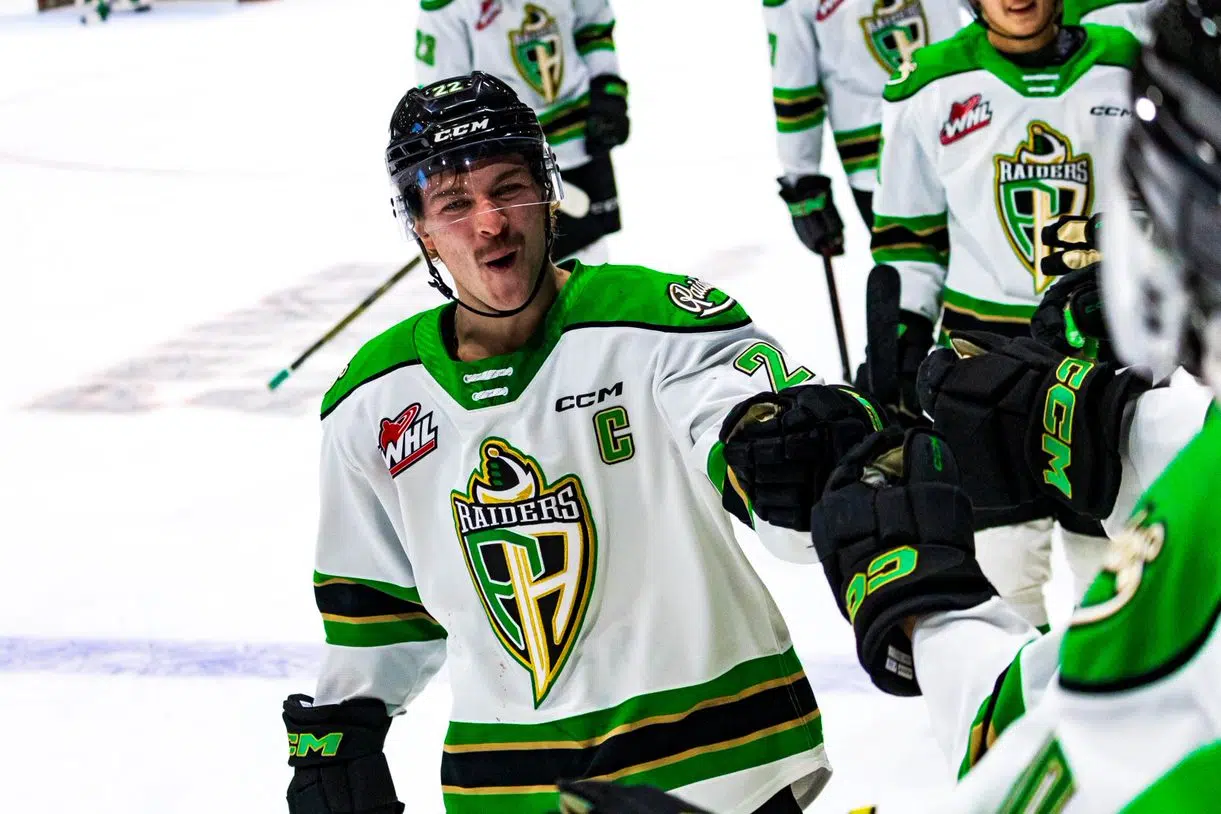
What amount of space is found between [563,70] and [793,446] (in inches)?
126

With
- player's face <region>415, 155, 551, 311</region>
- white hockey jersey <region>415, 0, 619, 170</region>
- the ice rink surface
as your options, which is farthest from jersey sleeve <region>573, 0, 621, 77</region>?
player's face <region>415, 155, 551, 311</region>

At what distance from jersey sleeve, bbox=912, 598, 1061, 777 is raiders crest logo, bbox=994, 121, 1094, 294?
1761 millimetres

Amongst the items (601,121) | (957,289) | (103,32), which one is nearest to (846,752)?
(957,289)

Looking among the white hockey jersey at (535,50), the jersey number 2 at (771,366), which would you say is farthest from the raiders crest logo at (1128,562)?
the white hockey jersey at (535,50)

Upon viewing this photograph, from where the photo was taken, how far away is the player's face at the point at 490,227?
1683mm

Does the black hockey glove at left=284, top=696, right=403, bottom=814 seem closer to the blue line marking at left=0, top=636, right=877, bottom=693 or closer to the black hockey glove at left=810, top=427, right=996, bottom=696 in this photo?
the black hockey glove at left=810, top=427, right=996, bottom=696

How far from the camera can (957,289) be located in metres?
2.80

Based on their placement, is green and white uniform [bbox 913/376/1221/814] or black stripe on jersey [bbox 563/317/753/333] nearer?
green and white uniform [bbox 913/376/1221/814]

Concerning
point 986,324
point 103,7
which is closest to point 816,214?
point 986,324

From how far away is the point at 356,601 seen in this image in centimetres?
171

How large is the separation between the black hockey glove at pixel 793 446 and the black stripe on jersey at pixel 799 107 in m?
2.77

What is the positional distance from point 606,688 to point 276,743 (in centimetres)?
135

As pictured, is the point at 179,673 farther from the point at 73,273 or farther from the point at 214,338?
the point at 73,273

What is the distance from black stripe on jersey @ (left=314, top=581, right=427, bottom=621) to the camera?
5.63ft
